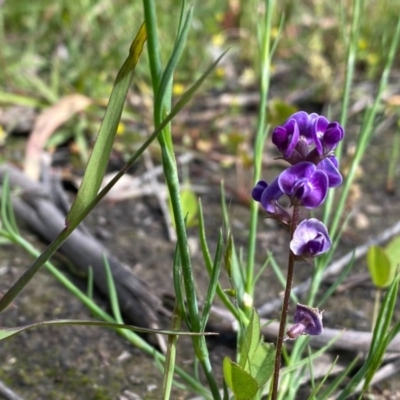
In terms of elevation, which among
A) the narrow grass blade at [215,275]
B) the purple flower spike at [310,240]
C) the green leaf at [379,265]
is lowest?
the green leaf at [379,265]

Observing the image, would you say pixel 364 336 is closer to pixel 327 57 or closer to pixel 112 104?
pixel 112 104

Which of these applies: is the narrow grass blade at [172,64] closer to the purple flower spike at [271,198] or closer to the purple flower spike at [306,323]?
the purple flower spike at [271,198]

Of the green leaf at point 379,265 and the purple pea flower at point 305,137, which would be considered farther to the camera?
the green leaf at point 379,265

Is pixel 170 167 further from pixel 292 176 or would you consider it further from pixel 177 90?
pixel 177 90

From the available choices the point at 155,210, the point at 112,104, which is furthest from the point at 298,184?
the point at 155,210

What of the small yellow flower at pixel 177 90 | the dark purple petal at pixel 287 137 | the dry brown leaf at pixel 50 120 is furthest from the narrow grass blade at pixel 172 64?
the small yellow flower at pixel 177 90
